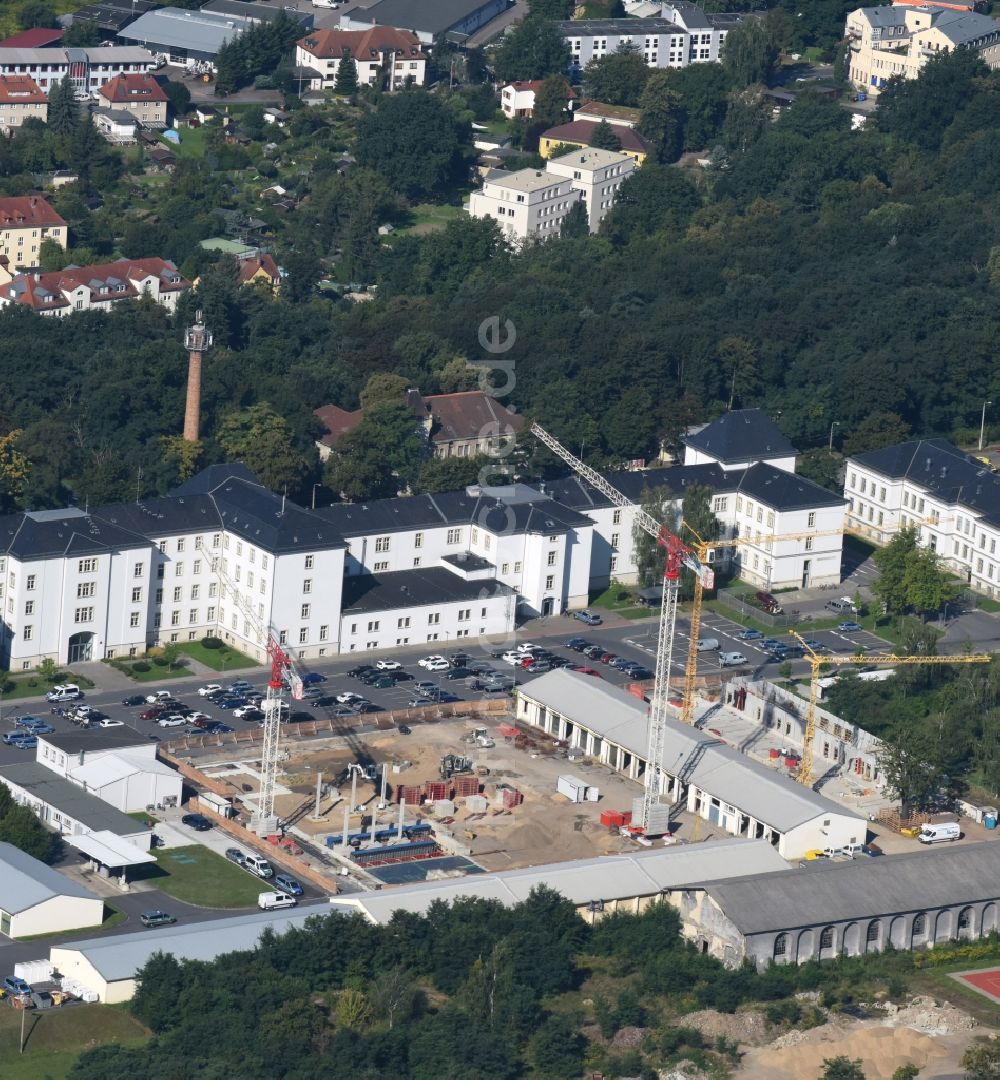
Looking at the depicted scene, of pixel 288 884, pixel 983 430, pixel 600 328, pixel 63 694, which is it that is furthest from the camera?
pixel 600 328

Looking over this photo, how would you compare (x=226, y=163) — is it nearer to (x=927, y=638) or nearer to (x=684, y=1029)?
(x=927, y=638)

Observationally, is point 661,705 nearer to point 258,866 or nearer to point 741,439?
point 258,866

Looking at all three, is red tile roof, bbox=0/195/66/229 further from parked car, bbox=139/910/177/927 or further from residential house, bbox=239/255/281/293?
parked car, bbox=139/910/177/927

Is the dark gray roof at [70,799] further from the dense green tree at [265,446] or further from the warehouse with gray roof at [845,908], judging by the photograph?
the dense green tree at [265,446]

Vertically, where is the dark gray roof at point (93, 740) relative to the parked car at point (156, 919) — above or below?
above

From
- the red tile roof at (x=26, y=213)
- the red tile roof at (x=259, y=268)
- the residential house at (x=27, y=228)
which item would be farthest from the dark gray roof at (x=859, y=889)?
the red tile roof at (x=26, y=213)

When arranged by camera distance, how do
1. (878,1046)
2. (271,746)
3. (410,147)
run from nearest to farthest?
(878,1046)
(271,746)
(410,147)

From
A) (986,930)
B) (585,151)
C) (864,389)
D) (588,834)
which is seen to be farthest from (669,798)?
(585,151)

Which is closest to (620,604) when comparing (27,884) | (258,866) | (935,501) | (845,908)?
(935,501)
